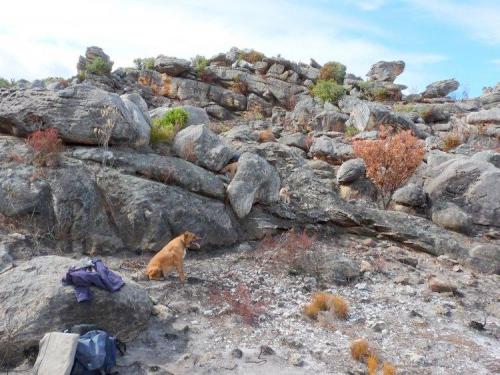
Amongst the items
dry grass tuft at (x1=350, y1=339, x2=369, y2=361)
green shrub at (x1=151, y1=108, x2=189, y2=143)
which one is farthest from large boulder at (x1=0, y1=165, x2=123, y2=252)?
dry grass tuft at (x1=350, y1=339, x2=369, y2=361)

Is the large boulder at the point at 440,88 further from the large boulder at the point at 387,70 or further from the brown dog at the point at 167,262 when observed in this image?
the brown dog at the point at 167,262

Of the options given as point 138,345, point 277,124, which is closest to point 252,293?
point 138,345

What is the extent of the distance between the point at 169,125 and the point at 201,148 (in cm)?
129

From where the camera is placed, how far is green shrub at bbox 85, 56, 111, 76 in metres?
28.0

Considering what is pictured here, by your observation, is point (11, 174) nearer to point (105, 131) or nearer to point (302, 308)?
point (105, 131)

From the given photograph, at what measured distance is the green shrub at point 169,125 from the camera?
11.7m

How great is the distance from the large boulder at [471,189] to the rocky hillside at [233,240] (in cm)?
4

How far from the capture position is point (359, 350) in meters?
6.77

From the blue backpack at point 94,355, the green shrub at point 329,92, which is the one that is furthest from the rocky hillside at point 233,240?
the green shrub at point 329,92

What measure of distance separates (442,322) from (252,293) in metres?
3.46

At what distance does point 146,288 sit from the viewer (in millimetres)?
8086

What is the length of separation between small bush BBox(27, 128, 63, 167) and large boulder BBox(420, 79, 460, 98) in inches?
1080

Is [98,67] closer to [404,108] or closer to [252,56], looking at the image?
[252,56]

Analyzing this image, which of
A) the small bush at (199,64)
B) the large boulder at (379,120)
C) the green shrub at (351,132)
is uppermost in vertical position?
the small bush at (199,64)
